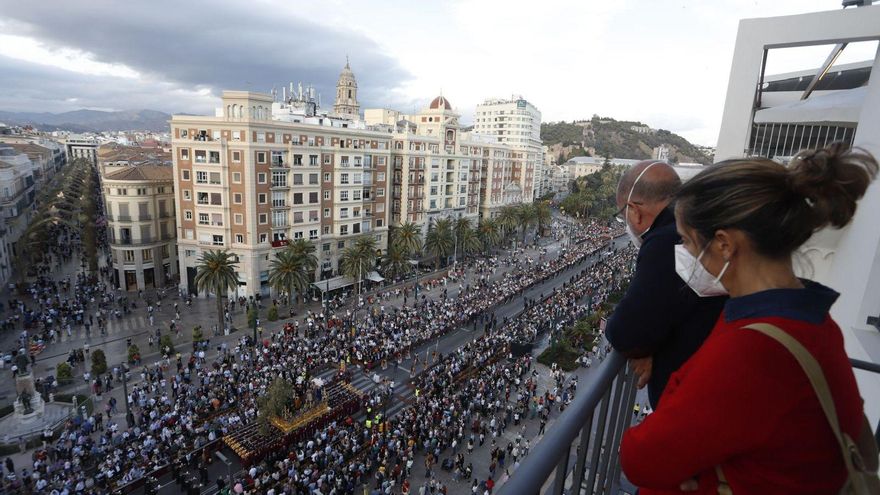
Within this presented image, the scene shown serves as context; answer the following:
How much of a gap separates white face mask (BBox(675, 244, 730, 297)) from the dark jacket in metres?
0.14

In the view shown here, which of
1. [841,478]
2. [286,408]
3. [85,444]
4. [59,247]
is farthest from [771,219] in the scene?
[59,247]

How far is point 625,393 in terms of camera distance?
10.0 ft

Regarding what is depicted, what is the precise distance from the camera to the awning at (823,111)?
15055 mm

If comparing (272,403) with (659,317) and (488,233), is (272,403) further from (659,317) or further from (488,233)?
(488,233)

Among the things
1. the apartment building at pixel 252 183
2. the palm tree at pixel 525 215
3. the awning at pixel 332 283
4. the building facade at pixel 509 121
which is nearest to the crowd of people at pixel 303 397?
the awning at pixel 332 283

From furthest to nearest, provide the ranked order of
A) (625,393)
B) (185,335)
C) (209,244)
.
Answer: (209,244)
(185,335)
(625,393)

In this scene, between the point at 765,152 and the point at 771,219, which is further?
the point at 765,152

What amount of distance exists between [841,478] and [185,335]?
119ft

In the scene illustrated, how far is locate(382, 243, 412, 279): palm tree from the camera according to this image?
46219 millimetres

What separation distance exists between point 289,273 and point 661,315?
3600 cm

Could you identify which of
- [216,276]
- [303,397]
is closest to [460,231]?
[216,276]

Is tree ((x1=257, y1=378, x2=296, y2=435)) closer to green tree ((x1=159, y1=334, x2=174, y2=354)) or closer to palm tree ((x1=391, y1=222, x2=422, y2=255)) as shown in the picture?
green tree ((x1=159, y1=334, x2=174, y2=354))

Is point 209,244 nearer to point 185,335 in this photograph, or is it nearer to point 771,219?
point 185,335

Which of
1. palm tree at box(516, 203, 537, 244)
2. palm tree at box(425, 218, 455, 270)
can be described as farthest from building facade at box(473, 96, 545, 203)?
palm tree at box(425, 218, 455, 270)
